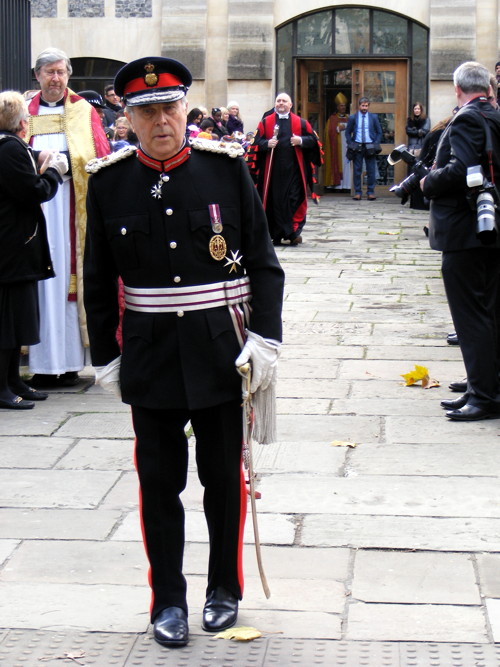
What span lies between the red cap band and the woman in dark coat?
3.13 meters

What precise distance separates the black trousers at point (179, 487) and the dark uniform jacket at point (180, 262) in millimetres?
92

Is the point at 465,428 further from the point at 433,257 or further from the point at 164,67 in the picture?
the point at 433,257

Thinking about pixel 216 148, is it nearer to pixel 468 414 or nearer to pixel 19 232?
pixel 468 414

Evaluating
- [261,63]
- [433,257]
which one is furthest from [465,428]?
[261,63]

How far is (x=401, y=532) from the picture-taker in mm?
4617

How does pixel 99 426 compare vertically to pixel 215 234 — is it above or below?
below

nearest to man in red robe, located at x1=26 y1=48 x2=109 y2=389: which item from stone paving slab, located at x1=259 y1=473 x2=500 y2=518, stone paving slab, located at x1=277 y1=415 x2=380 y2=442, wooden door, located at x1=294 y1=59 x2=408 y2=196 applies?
stone paving slab, located at x1=277 y1=415 x2=380 y2=442

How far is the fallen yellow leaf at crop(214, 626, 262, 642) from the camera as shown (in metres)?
3.66

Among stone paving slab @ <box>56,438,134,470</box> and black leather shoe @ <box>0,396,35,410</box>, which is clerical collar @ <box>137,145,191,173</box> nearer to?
stone paving slab @ <box>56,438,134,470</box>

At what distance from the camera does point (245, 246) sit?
3.73m

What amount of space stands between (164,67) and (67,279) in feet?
12.4

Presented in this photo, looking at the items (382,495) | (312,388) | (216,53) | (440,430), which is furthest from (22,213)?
(216,53)

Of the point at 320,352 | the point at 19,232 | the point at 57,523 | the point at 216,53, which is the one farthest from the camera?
the point at 216,53

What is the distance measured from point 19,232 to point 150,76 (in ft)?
11.1
